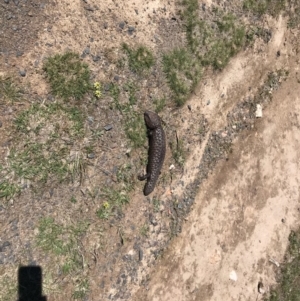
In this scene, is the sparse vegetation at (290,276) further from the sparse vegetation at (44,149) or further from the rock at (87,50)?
the rock at (87,50)

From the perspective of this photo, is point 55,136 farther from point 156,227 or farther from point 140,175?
point 156,227

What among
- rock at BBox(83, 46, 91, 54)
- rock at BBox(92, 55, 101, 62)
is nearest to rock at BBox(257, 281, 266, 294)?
rock at BBox(92, 55, 101, 62)

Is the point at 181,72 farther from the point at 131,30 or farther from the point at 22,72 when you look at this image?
the point at 22,72

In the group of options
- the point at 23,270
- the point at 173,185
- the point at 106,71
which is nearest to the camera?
the point at 23,270

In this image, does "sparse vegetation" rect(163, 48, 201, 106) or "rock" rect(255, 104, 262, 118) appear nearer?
"sparse vegetation" rect(163, 48, 201, 106)

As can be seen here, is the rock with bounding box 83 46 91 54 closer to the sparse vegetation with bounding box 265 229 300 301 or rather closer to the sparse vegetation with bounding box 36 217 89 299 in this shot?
the sparse vegetation with bounding box 36 217 89 299

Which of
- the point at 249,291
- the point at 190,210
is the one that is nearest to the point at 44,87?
the point at 190,210
